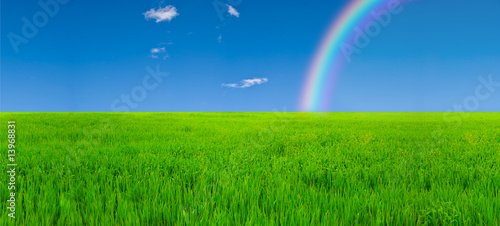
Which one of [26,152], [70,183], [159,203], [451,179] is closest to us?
[159,203]

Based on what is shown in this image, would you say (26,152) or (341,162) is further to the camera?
(26,152)

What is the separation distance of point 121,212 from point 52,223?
0.78 metres

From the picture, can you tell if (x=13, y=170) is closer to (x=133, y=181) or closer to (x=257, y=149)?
(x=133, y=181)

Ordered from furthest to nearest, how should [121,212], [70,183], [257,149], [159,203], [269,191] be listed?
[257,149]
[70,183]
[269,191]
[159,203]
[121,212]

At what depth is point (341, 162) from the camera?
5.99 m

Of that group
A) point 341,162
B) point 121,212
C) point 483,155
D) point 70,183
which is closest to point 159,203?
point 121,212

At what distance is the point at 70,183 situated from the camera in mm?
4391

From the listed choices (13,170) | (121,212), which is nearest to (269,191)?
(121,212)

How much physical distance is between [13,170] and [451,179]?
8.28 m

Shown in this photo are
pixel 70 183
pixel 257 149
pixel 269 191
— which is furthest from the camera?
pixel 257 149

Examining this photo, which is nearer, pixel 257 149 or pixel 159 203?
pixel 159 203

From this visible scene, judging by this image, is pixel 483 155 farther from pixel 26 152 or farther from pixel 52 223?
pixel 26 152

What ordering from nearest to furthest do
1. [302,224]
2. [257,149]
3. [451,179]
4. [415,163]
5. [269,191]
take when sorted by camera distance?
[302,224] → [269,191] → [451,179] → [415,163] → [257,149]

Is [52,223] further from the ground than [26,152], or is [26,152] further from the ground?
[26,152]
